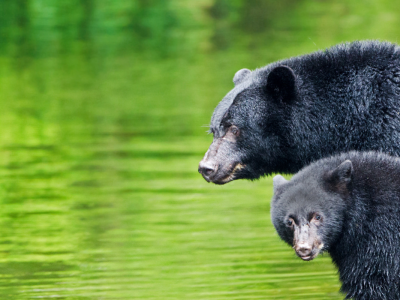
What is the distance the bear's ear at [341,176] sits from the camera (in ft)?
19.6

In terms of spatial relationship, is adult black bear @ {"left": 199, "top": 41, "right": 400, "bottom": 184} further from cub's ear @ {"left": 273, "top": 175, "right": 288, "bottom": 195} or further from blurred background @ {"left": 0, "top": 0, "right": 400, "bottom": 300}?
blurred background @ {"left": 0, "top": 0, "right": 400, "bottom": 300}

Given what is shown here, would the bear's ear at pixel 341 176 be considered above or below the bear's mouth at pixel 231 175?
above

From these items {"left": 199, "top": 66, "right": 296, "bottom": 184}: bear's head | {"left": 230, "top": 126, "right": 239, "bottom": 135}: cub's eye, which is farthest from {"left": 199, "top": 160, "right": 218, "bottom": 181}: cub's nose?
{"left": 230, "top": 126, "right": 239, "bottom": 135}: cub's eye

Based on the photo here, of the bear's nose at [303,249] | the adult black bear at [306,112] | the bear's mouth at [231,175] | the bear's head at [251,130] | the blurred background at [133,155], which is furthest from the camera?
the blurred background at [133,155]

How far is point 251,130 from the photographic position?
718 centimetres

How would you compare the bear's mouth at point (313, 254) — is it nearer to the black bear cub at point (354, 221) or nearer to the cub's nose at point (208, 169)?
the black bear cub at point (354, 221)

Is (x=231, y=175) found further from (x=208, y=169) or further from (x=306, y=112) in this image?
(x=306, y=112)

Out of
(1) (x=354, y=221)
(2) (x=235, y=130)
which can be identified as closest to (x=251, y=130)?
(2) (x=235, y=130)

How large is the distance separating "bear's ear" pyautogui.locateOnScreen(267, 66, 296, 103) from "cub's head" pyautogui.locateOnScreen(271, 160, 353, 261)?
3.65ft

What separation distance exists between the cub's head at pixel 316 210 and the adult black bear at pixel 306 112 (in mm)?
898

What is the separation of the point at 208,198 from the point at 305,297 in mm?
3632

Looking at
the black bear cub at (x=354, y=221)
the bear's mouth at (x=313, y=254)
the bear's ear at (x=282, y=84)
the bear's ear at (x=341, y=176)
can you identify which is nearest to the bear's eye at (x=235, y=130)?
the bear's ear at (x=282, y=84)

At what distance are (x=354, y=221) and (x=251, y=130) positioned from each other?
4.96 ft

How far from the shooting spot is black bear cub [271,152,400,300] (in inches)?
232
